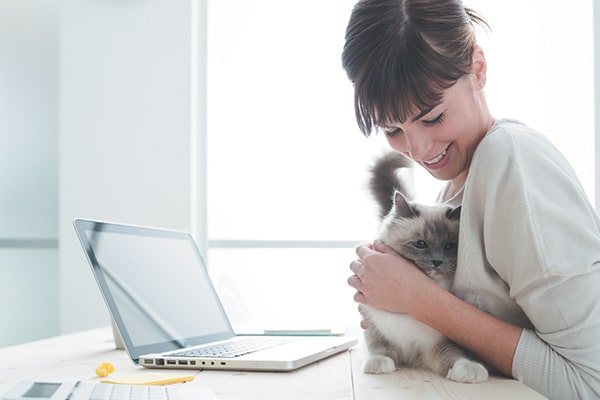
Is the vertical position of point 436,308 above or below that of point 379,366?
above

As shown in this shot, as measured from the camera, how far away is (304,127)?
11.1 ft

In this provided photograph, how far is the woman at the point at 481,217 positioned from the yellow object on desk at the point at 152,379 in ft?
1.28

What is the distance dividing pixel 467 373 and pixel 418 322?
0.17 meters

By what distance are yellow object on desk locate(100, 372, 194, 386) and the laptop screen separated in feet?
0.48

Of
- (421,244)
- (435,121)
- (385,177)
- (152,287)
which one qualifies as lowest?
(152,287)

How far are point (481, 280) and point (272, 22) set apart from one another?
2.64 m

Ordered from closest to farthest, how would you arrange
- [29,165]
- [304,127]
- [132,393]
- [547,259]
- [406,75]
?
[132,393], [547,259], [406,75], [29,165], [304,127]

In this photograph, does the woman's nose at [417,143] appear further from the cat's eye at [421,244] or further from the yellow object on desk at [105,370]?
the yellow object on desk at [105,370]

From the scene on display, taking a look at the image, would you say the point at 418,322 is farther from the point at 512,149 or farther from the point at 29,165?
the point at 29,165

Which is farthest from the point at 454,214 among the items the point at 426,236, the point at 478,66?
the point at 478,66

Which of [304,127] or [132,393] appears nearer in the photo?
[132,393]

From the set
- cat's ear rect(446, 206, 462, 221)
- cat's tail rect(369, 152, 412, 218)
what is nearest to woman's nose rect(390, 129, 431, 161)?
cat's ear rect(446, 206, 462, 221)

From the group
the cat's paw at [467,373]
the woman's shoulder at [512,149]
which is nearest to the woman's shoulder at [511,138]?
the woman's shoulder at [512,149]

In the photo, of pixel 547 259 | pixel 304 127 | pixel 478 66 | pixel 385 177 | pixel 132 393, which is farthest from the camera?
pixel 304 127
